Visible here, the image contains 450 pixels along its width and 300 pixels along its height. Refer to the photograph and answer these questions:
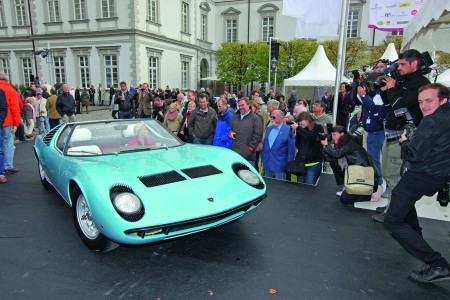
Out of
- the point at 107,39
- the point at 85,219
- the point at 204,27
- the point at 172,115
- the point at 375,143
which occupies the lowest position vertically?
the point at 85,219

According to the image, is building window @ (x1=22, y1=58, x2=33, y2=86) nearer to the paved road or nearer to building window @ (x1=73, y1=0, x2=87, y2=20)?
building window @ (x1=73, y1=0, x2=87, y2=20)

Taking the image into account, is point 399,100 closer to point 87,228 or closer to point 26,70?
point 87,228

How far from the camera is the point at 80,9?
25578mm

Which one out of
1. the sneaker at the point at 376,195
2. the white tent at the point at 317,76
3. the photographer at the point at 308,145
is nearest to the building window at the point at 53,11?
the white tent at the point at 317,76

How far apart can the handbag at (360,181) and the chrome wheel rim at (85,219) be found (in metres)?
3.36

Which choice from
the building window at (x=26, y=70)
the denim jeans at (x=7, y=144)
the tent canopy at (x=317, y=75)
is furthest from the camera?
the building window at (x=26, y=70)

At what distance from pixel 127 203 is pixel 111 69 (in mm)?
25109

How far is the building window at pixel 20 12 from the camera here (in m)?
28.0

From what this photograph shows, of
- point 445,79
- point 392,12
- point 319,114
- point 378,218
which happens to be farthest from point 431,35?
point 445,79

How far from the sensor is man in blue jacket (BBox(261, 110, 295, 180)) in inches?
224

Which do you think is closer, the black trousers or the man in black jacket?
the black trousers

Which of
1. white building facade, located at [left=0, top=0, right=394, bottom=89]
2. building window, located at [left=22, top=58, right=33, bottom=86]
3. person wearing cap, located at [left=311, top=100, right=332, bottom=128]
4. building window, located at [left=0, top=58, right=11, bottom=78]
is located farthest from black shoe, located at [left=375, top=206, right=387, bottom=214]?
building window, located at [left=0, top=58, right=11, bottom=78]

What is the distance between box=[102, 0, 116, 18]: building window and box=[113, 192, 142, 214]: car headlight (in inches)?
994

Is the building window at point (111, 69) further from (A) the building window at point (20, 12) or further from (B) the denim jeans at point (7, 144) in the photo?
(B) the denim jeans at point (7, 144)
